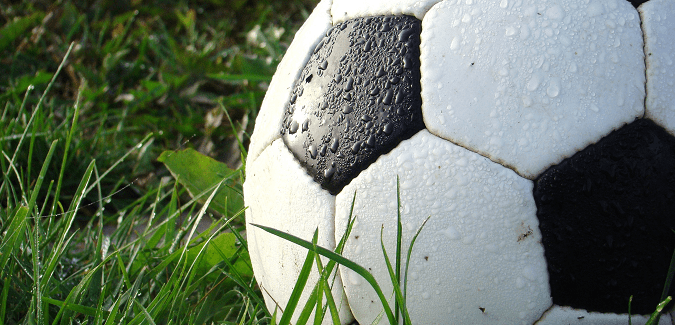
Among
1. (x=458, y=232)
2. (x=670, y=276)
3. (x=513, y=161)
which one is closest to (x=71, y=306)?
(x=458, y=232)

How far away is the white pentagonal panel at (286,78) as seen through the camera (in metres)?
1.38

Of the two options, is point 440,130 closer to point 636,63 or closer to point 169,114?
point 636,63

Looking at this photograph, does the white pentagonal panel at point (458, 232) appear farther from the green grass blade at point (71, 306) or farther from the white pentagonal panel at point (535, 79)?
the green grass blade at point (71, 306)

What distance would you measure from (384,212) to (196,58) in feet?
6.74

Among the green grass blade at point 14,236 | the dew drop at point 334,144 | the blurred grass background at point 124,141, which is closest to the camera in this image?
the dew drop at point 334,144

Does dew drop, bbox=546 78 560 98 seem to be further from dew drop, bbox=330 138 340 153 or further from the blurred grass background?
the blurred grass background

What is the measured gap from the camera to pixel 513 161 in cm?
109

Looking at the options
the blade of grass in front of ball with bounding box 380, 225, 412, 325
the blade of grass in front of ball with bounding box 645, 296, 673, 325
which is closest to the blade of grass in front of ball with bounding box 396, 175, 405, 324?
the blade of grass in front of ball with bounding box 380, 225, 412, 325

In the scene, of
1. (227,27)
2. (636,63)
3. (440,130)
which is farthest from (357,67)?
(227,27)

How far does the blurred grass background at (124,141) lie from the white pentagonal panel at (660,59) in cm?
101

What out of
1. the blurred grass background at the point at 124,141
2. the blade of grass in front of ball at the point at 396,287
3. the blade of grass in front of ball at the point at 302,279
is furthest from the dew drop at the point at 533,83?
the blurred grass background at the point at 124,141

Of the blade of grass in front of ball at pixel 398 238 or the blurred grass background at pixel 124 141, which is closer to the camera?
the blade of grass in front of ball at pixel 398 238

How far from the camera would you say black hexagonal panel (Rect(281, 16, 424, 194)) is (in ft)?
3.83

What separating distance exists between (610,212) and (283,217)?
2.19 feet
